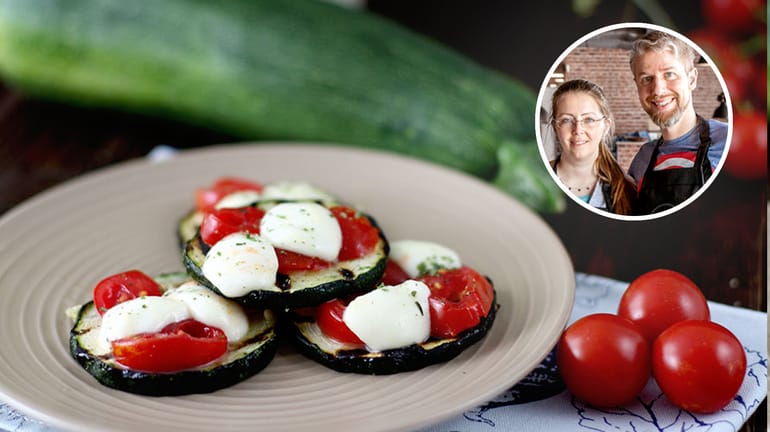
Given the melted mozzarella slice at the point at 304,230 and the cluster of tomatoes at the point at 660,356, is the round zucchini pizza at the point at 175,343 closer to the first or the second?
the melted mozzarella slice at the point at 304,230

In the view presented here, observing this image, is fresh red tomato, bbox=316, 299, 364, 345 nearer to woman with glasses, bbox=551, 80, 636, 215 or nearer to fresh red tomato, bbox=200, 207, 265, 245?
fresh red tomato, bbox=200, 207, 265, 245

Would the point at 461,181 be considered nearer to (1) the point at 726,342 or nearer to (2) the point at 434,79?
(2) the point at 434,79

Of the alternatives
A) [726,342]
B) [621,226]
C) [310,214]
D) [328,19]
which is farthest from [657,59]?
[328,19]

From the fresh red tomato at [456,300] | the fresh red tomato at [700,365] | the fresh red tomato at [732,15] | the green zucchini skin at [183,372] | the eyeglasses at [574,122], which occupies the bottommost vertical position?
the green zucchini skin at [183,372]

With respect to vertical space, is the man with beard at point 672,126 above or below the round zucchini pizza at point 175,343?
above

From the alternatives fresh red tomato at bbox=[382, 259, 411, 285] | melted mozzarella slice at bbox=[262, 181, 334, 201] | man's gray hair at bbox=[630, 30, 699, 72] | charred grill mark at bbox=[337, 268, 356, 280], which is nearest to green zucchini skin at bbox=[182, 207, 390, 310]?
charred grill mark at bbox=[337, 268, 356, 280]

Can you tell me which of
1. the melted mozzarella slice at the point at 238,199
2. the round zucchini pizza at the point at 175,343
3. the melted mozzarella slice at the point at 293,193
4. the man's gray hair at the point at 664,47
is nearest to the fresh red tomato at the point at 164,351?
the round zucchini pizza at the point at 175,343

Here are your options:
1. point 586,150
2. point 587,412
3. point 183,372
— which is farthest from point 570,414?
point 183,372
